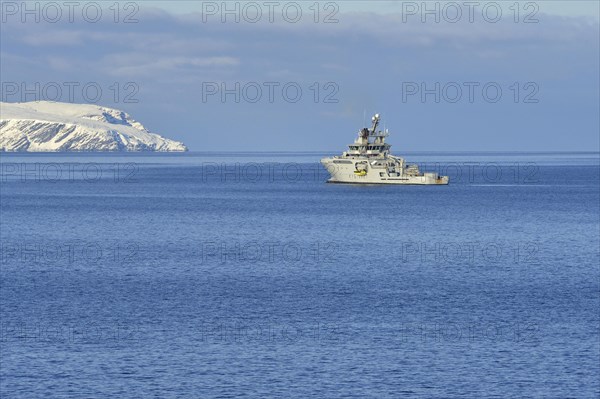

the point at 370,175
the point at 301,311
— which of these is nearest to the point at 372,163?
the point at 370,175

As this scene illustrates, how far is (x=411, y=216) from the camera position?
135 metres

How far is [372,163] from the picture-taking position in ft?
621

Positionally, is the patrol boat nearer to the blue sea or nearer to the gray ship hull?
the gray ship hull

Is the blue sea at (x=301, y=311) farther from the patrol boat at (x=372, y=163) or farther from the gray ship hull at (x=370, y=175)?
the gray ship hull at (x=370, y=175)

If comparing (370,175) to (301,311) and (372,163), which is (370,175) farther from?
(301,311)

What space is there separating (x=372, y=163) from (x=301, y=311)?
130m

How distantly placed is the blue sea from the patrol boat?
67.2 m

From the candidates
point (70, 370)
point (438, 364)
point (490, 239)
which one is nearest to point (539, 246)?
point (490, 239)

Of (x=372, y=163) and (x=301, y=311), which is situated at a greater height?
(x=372, y=163)

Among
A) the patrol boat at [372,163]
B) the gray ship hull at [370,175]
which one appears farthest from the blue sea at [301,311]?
the gray ship hull at [370,175]

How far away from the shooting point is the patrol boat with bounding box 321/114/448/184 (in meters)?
186

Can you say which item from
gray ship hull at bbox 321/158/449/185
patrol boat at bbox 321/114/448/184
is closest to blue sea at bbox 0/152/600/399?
patrol boat at bbox 321/114/448/184

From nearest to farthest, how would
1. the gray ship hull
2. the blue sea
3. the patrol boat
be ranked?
the blue sea
the patrol boat
the gray ship hull

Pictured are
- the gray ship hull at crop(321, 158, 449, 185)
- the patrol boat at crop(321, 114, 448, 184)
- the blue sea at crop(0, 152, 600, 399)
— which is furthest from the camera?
the gray ship hull at crop(321, 158, 449, 185)
